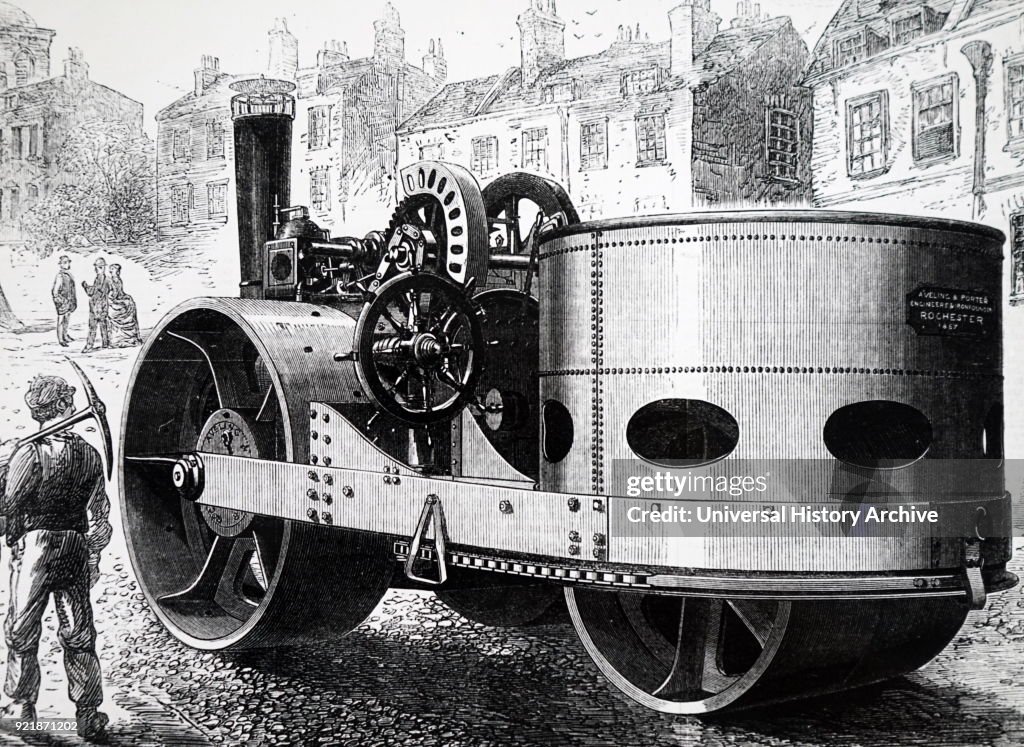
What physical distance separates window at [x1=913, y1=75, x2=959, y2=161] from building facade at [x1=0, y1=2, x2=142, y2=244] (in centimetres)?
464

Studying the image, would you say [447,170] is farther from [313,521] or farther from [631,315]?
[313,521]

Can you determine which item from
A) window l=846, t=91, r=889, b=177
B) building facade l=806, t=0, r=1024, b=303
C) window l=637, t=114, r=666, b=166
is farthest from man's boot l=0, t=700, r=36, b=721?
window l=846, t=91, r=889, b=177

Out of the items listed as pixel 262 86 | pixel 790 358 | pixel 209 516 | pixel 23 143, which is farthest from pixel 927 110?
pixel 23 143

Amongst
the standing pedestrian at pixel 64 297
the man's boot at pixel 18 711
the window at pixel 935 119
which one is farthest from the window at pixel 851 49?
the man's boot at pixel 18 711

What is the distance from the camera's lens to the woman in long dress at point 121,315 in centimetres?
736

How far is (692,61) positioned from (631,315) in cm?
327

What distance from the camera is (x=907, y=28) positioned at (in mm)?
6836

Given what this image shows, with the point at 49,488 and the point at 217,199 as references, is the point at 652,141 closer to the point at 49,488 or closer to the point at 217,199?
the point at 217,199

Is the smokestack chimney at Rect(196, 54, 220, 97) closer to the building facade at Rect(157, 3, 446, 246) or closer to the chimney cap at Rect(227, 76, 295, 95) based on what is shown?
the building facade at Rect(157, 3, 446, 246)

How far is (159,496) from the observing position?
25.2 ft

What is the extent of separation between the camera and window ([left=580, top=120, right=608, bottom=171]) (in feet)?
28.5

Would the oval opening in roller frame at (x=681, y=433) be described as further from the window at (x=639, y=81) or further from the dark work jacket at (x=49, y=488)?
the dark work jacket at (x=49, y=488)

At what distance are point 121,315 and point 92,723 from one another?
2.44 metres

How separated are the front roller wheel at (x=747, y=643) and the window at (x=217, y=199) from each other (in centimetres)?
390
